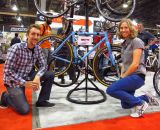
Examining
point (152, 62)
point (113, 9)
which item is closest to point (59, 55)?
point (113, 9)

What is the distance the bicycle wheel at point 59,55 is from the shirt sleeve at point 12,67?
86cm

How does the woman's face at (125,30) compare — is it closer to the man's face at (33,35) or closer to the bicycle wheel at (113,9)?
the bicycle wheel at (113,9)

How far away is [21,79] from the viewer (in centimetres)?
297

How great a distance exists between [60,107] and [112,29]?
1.63 m

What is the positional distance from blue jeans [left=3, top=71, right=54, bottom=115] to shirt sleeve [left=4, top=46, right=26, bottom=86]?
138 mm

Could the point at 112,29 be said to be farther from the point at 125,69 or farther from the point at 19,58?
the point at 19,58

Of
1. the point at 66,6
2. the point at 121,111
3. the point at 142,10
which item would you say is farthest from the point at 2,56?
the point at 142,10

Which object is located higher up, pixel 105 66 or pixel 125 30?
pixel 125 30

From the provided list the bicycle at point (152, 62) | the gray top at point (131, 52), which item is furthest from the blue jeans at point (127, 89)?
the bicycle at point (152, 62)

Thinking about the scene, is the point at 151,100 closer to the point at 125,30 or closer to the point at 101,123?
the point at 101,123

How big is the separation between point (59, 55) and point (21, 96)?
43.2 inches

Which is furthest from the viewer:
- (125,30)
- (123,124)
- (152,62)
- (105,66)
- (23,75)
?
(152,62)

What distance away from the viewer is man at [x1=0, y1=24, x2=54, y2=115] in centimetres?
295

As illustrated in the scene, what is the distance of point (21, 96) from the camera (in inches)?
119
